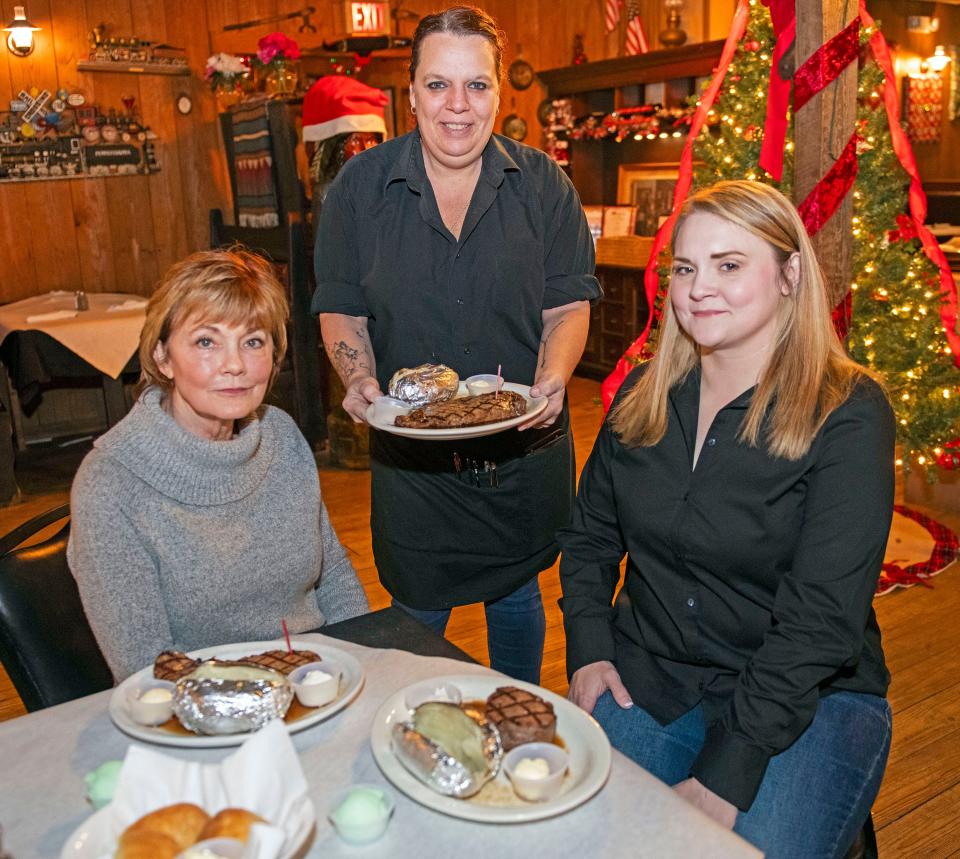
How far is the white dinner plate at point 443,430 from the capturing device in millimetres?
1666

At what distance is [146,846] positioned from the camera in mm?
806

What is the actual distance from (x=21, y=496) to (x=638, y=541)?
3.85m

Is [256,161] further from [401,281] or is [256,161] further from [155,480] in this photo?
[155,480]

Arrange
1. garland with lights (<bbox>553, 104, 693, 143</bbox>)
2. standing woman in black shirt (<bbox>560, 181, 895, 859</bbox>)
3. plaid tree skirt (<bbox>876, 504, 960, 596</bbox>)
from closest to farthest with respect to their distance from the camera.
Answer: standing woman in black shirt (<bbox>560, 181, 895, 859</bbox>) < plaid tree skirt (<bbox>876, 504, 960, 596</bbox>) < garland with lights (<bbox>553, 104, 693, 143</bbox>)

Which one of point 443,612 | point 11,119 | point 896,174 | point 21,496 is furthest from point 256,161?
point 443,612

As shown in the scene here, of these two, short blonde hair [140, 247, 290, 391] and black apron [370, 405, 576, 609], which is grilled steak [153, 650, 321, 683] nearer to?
short blonde hair [140, 247, 290, 391]

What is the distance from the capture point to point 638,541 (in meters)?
1.62

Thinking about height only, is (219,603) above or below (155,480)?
below

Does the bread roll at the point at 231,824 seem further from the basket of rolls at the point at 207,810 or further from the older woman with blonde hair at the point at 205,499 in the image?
the older woman with blonde hair at the point at 205,499

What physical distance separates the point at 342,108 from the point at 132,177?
79.7 inches

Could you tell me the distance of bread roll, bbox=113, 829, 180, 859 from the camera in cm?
80

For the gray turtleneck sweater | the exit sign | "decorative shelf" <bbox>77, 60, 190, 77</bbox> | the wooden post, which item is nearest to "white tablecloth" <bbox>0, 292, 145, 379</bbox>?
"decorative shelf" <bbox>77, 60, 190, 77</bbox>

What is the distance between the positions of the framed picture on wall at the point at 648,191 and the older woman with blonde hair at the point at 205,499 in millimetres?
5174

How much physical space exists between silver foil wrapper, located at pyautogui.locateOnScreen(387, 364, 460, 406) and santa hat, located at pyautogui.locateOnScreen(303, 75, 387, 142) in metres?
2.80
